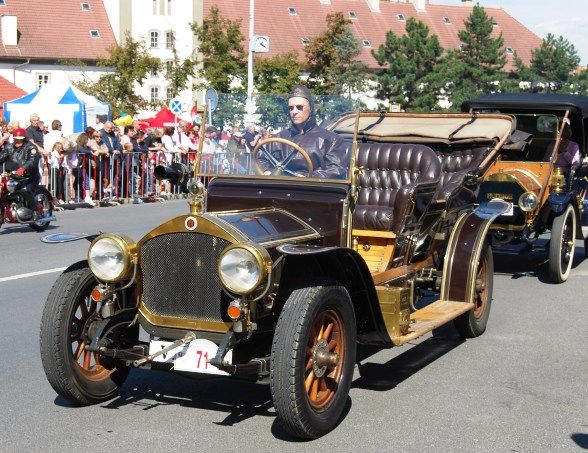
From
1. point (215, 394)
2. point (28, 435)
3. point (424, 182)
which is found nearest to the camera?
point (28, 435)

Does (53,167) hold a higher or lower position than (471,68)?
lower

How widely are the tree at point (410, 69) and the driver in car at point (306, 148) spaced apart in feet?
207

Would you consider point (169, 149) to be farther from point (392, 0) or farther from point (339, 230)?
point (392, 0)

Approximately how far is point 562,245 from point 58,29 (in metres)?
61.9

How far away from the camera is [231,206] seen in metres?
6.44

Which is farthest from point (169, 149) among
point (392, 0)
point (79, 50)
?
point (392, 0)

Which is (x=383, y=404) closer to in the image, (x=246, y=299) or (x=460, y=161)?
(x=246, y=299)

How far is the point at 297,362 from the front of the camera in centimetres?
511

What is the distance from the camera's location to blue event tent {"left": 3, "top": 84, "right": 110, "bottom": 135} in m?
26.2

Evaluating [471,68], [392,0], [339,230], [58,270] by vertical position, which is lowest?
[58,270]

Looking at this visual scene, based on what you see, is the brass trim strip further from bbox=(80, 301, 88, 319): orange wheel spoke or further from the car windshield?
the car windshield

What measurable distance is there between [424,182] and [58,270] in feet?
17.0

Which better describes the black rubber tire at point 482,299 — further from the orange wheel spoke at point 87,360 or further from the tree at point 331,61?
the tree at point 331,61

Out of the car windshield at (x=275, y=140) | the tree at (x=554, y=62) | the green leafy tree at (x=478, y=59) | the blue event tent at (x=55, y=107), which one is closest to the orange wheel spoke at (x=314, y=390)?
the car windshield at (x=275, y=140)
